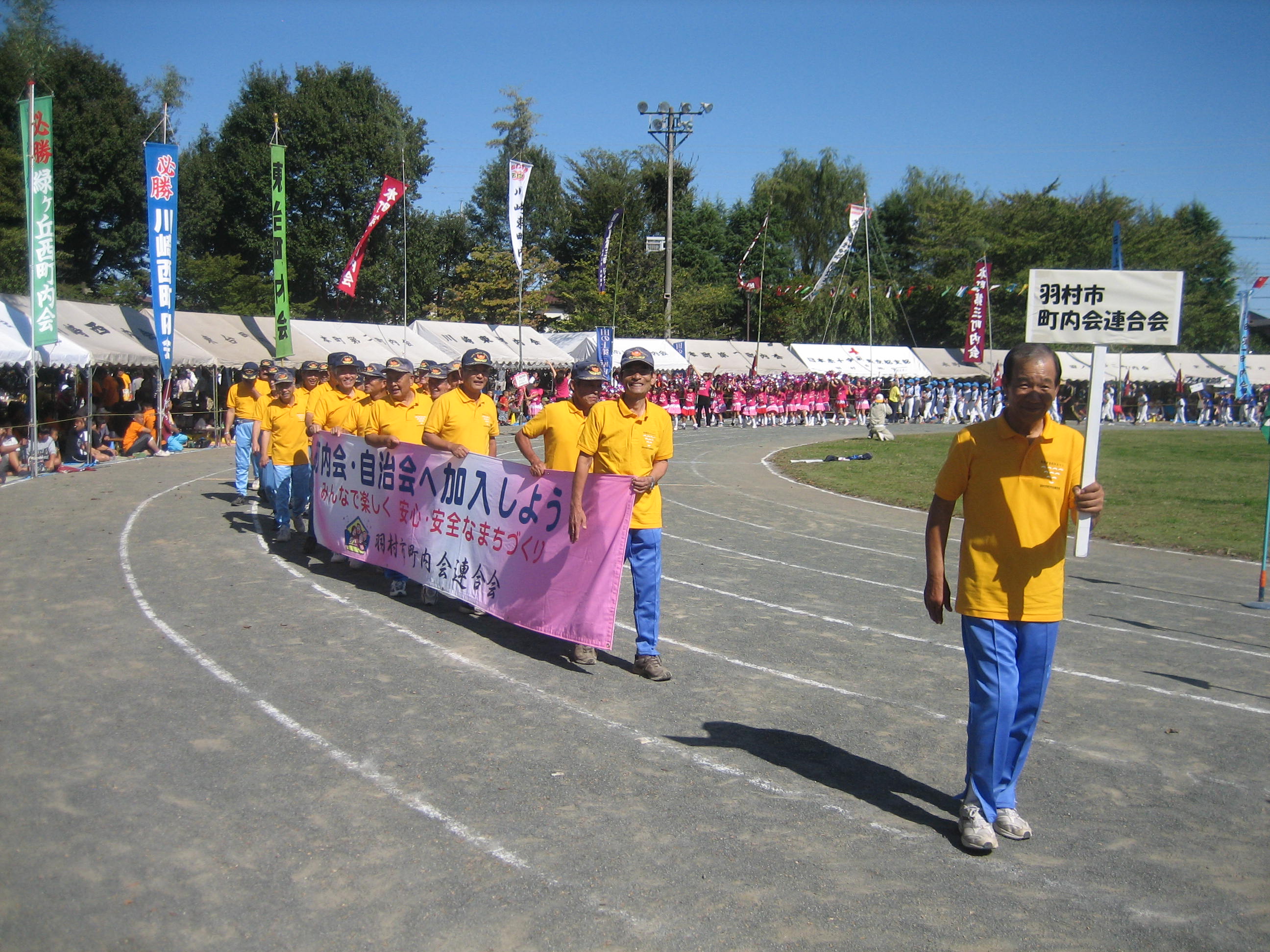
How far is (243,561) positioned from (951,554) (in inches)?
351

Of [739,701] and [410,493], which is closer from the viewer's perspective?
[739,701]

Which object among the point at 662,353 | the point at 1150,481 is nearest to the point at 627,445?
the point at 1150,481

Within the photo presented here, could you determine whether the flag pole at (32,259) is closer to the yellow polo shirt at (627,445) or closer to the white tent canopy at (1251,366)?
the yellow polo shirt at (627,445)

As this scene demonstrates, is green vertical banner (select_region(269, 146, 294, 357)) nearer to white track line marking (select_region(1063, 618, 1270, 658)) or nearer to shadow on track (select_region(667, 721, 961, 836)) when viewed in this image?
white track line marking (select_region(1063, 618, 1270, 658))

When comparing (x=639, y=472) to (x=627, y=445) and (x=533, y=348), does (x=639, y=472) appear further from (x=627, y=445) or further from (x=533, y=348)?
(x=533, y=348)

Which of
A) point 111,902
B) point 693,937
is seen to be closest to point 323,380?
point 111,902

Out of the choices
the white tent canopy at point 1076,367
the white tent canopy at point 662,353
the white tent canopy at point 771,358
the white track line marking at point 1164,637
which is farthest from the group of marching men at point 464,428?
the white tent canopy at point 1076,367

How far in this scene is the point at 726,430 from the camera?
1574 inches

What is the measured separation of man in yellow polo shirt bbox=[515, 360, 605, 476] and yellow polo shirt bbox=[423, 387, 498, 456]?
3.11ft

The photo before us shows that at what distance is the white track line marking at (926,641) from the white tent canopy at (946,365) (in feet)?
157

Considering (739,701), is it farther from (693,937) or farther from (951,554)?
(951,554)

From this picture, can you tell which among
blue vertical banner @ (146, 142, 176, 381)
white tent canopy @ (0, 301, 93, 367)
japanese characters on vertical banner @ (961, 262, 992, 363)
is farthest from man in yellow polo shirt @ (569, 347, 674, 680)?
japanese characters on vertical banner @ (961, 262, 992, 363)

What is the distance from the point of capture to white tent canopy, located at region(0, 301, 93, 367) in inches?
751

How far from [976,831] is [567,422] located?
15.3ft
